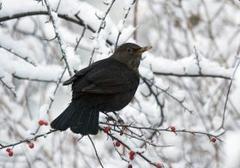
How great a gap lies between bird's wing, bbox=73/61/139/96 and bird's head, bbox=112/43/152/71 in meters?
0.16

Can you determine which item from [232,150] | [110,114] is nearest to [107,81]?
[110,114]

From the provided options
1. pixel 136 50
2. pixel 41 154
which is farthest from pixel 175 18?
pixel 41 154

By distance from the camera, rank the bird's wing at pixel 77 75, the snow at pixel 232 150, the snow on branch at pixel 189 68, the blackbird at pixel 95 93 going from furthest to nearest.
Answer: the snow on branch at pixel 189 68, the snow at pixel 232 150, the bird's wing at pixel 77 75, the blackbird at pixel 95 93

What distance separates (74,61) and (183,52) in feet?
9.11

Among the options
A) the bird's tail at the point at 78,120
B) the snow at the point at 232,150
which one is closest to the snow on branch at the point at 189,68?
the snow at the point at 232,150

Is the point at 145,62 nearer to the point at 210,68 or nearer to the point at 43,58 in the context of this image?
the point at 210,68

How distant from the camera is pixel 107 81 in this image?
4.39 meters

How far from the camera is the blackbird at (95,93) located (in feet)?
12.3

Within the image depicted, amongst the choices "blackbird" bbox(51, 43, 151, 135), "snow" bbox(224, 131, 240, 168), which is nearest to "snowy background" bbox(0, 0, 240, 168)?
"snow" bbox(224, 131, 240, 168)

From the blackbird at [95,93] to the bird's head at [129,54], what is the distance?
11 centimetres

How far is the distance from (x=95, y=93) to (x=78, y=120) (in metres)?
0.46

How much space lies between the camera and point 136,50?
197 inches

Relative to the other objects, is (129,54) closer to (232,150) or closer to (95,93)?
(95,93)

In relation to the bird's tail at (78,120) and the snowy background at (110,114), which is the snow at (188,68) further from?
the bird's tail at (78,120)
